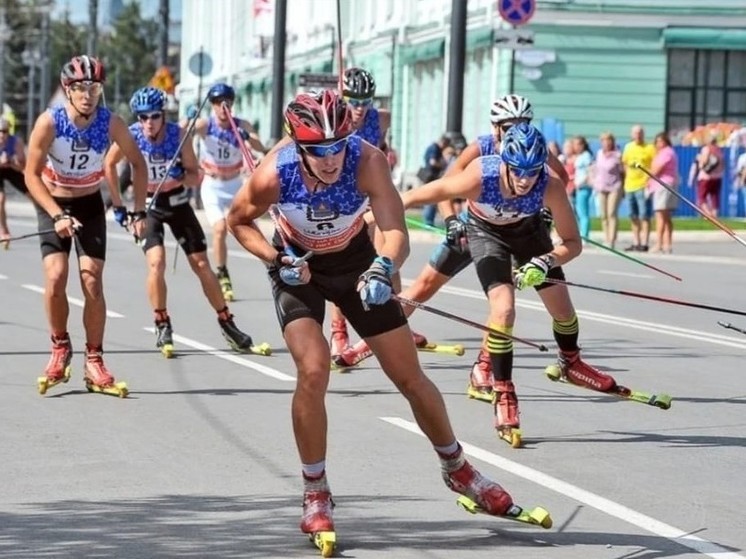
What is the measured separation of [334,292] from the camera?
25.5 ft

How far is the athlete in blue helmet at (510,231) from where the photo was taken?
9789 mm

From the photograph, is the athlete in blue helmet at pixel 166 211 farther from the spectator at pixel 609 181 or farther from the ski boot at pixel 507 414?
the spectator at pixel 609 181

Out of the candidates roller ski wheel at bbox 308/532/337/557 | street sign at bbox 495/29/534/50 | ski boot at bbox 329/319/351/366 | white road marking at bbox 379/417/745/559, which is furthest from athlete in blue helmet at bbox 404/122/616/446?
street sign at bbox 495/29/534/50

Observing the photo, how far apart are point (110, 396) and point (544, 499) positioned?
4.02 m

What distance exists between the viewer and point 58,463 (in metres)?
9.23

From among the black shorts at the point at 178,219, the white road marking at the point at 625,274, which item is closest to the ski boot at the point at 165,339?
the black shorts at the point at 178,219

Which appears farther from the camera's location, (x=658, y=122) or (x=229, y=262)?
(x=658, y=122)

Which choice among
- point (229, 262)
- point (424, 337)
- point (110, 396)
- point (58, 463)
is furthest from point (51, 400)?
point (229, 262)

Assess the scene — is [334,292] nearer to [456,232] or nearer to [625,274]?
[456,232]

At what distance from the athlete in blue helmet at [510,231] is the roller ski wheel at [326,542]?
267cm

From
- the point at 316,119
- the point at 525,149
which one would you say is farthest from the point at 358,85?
the point at 316,119

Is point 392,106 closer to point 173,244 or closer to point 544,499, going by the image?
point 173,244

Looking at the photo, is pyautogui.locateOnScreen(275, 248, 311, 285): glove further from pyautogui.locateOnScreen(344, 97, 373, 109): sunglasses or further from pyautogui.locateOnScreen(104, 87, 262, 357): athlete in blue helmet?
pyautogui.locateOnScreen(104, 87, 262, 357): athlete in blue helmet

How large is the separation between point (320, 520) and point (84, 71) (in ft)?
15.2
